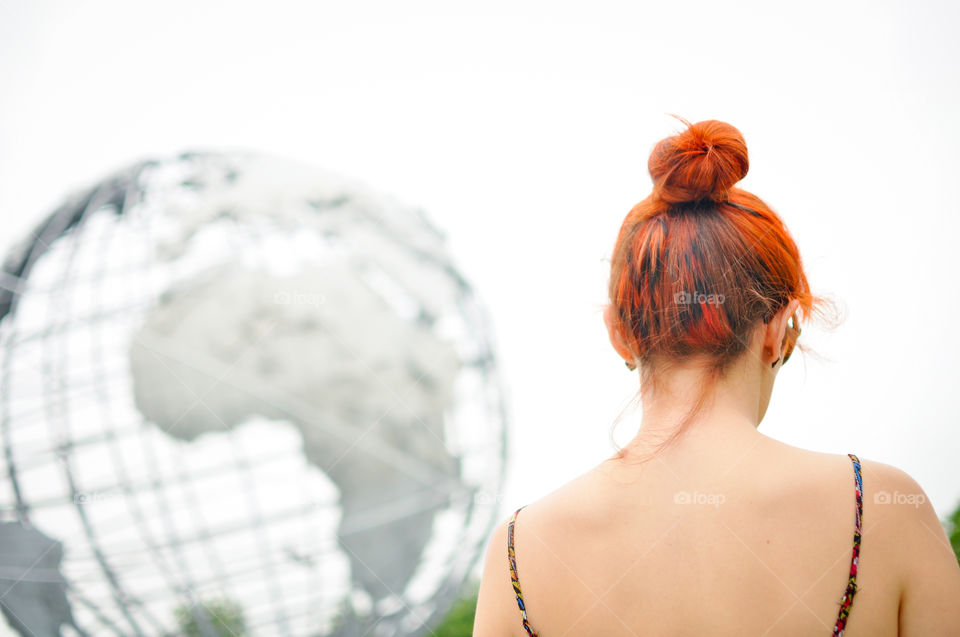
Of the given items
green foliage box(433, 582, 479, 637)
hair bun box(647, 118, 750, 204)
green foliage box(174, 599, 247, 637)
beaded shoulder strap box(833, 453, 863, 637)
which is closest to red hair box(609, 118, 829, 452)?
hair bun box(647, 118, 750, 204)

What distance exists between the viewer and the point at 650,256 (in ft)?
2.67

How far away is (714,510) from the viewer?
2.35ft

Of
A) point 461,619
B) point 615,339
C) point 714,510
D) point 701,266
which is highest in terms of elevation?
point 701,266

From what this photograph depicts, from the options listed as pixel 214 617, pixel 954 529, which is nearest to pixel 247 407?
pixel 214 617

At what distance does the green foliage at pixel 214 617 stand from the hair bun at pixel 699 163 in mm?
1585

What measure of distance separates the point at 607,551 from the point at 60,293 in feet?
5.78

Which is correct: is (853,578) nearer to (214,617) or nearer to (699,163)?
(699,163)

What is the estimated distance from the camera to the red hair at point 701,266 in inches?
30.8

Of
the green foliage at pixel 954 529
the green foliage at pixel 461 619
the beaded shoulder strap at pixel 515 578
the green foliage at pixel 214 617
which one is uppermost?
the beaded shoulder strap at pixel 515 578

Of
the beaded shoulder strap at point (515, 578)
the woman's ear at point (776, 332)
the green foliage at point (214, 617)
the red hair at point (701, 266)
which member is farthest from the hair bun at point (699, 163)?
the green foliage at point (214, 617)

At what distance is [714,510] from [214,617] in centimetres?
157

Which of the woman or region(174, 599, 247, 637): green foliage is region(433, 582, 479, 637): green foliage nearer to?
region(174, 599, 247, 637): green foliage

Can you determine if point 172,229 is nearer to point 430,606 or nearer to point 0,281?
point 0,281

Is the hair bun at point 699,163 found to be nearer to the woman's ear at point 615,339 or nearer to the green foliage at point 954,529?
the woman's ear at point 615,339
